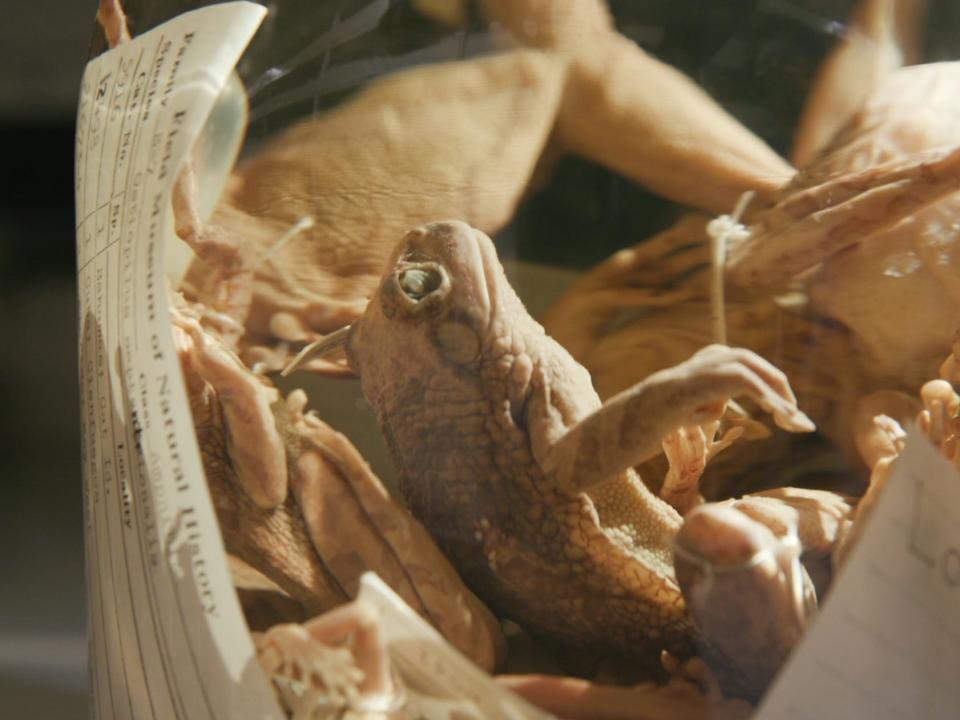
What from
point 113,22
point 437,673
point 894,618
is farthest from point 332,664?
point 113,22

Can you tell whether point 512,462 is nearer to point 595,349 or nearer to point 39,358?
point 595,349

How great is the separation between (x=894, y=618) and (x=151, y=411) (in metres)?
0.25

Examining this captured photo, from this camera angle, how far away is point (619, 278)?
0.37 meters

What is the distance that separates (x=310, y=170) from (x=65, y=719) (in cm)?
68

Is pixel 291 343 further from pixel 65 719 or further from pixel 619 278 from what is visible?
pixel 65 719

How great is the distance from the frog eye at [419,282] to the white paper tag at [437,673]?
9 centimetres

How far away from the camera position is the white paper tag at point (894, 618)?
340 mm

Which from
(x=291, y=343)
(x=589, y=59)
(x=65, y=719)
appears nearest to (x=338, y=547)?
(x=291, y=343)

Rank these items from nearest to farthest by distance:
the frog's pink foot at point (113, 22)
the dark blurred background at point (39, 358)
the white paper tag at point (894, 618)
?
the white paper tag at point (894, 618) < the frog's pink foot at point (113, 22) < the dark blurred background at point (39, 358)

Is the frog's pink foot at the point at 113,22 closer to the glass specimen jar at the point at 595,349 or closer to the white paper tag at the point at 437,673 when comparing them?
the glass specimen jar at the point at 595,349

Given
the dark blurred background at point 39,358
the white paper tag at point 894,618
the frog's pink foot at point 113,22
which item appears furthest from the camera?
the dark blurred background at point 39,358

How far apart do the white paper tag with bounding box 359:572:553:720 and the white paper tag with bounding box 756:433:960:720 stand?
0.24ft

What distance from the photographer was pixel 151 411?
0.42m

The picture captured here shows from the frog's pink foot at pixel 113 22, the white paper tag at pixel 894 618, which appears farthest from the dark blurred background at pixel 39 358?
the white paper tag at pixel 894 618
